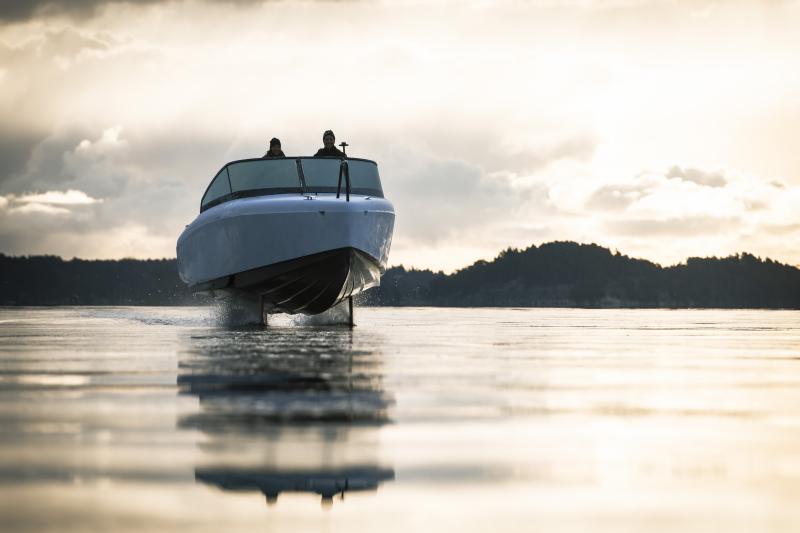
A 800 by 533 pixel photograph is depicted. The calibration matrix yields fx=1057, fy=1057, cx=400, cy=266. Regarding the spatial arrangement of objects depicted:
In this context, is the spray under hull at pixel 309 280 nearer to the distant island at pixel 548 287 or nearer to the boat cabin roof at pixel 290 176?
the boat cabin roof at pixel 290 176

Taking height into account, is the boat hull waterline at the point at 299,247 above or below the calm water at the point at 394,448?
above

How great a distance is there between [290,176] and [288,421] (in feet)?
44.3

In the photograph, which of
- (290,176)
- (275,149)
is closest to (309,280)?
(290,176)

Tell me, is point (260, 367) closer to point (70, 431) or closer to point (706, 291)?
point (70, 431)

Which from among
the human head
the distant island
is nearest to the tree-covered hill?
the distant island

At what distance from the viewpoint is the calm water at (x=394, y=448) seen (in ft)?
9.73

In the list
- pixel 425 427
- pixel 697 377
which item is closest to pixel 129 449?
pixel 425 427

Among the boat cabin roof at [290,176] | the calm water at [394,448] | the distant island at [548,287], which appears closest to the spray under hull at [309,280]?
the boat cabin roof at [290,176]

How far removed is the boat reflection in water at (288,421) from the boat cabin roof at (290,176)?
8549 millimetres

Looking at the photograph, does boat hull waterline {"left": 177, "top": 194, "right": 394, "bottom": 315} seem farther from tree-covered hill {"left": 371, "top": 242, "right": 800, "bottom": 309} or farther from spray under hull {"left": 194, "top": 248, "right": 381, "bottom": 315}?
tree-covered hill {"left": 371, "top": 242, "right": 800, "bottom": 309}

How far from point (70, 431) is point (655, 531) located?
9.15 feet

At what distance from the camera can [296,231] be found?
16.9 meters

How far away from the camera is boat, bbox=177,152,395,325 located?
664 inches

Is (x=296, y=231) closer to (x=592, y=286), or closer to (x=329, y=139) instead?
(x=329, y=139)
